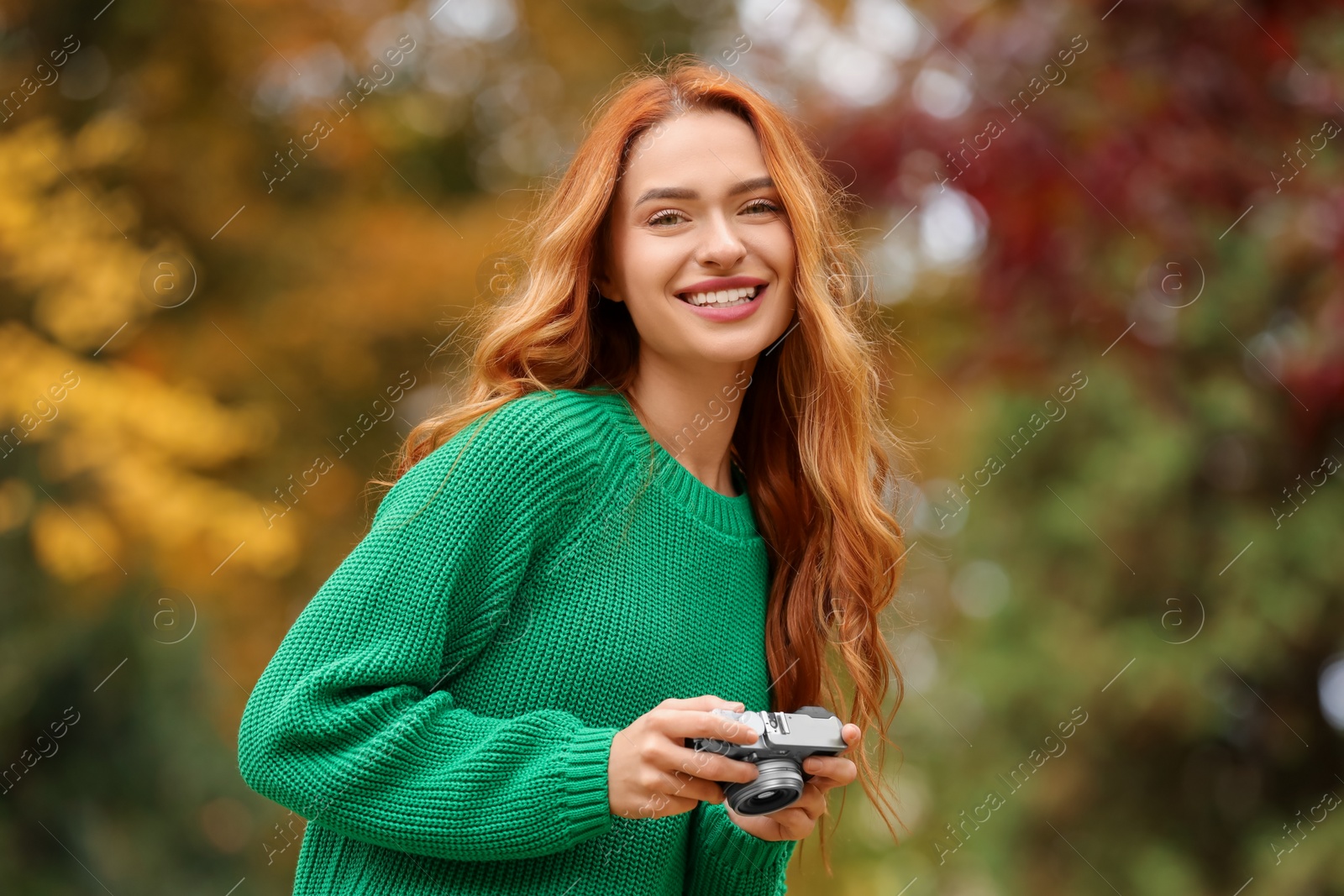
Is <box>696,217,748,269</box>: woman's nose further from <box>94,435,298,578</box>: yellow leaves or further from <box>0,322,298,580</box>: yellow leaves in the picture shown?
<box>94,435,298,578</box>: yellow leaves

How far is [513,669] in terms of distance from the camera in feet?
6.23

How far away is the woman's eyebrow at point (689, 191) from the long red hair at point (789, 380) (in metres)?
0.02

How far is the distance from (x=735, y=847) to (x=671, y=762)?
20.6 inches

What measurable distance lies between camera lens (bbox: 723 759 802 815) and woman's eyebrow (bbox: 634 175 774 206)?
2.97 ft

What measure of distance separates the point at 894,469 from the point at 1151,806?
4693mm

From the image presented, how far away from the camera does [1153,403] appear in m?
5.68

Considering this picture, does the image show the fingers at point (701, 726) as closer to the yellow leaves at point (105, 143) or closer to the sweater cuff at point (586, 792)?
the sweater cuff at point (586, 792)

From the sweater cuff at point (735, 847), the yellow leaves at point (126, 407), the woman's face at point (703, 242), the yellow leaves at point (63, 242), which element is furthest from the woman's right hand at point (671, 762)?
the yellow leaves at point (63, 242)

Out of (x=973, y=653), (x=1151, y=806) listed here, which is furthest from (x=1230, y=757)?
(x=973, y=653)

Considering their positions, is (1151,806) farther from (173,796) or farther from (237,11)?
(237,11)

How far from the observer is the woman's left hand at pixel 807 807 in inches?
68.3

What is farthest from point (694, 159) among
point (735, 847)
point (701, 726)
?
point (735, 847)

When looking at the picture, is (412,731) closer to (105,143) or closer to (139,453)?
(139,453)

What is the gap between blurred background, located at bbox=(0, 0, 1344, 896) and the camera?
14.0 feet
